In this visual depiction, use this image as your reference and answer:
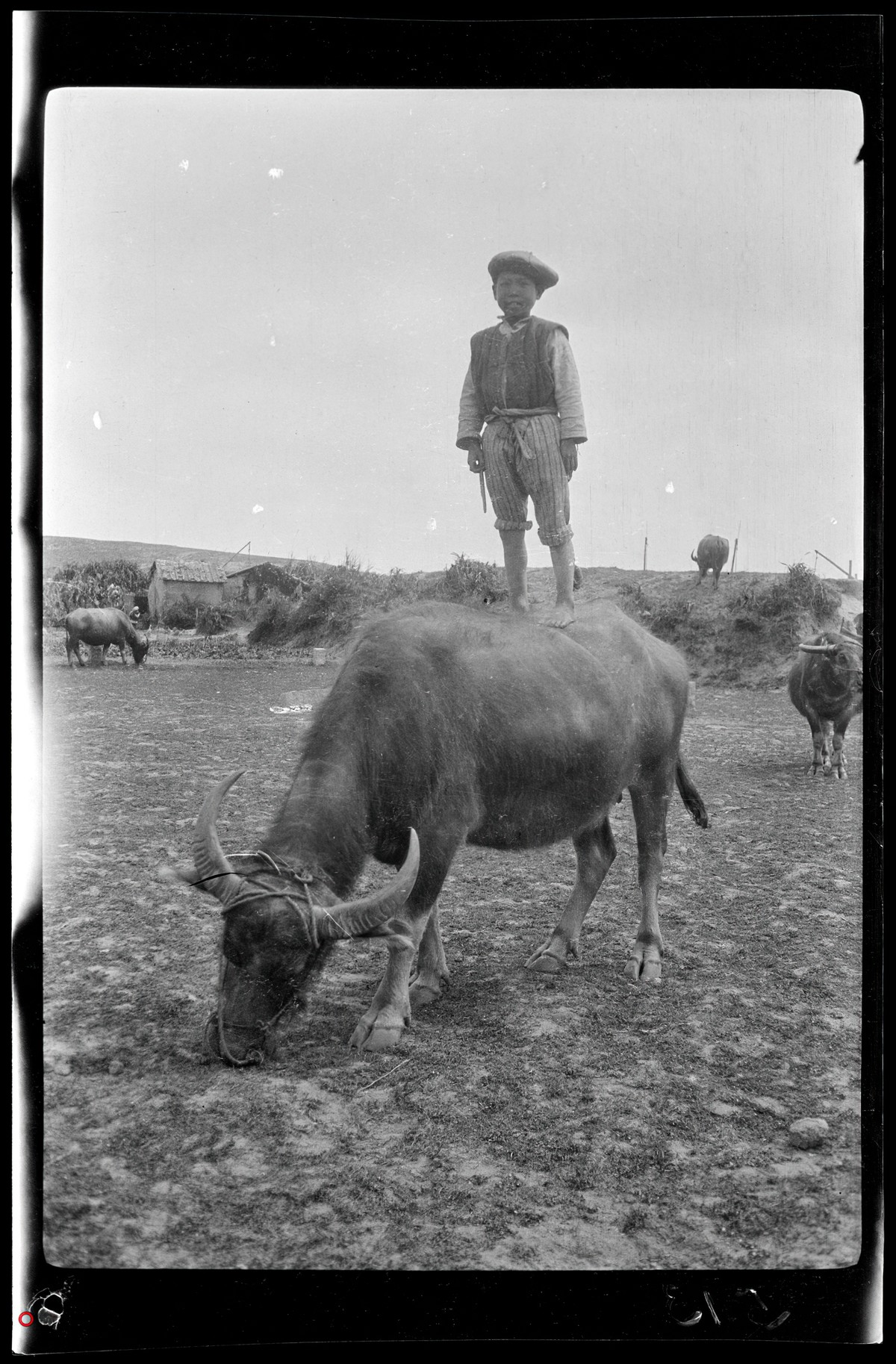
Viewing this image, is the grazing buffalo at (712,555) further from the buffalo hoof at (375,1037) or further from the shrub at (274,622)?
the buffalo hoof at (375,1037)

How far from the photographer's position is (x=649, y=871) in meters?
3.24

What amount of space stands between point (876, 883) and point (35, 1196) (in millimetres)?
2761

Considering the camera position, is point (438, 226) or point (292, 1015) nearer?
point (292, 1015)

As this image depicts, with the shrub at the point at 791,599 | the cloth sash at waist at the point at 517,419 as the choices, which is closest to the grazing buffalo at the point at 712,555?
the shrub at the point at 791,599

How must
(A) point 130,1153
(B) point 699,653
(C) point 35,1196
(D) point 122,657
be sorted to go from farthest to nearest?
1. (B) point 699,653
2. (D) point 122,657
3. (C) point 35,1196
4. (A) point 130,1153

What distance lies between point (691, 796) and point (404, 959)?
1.15 m

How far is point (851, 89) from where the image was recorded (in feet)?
10.1

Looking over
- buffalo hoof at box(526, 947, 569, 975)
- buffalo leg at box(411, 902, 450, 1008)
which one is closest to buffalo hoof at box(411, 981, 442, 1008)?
buffalo leg at box(411, 902, 450, 1008)

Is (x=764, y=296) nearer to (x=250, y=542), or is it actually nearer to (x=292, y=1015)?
(x=250, y=542)

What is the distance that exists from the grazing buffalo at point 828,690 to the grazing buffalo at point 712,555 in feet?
1.29

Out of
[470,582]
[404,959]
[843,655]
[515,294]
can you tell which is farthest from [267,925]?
[515,294]

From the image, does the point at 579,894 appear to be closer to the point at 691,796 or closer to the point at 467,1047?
the point at 691,796

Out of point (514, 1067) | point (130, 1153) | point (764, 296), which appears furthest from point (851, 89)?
point (130, 1153)

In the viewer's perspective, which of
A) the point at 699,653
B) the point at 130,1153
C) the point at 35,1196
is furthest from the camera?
the point at 699,653
